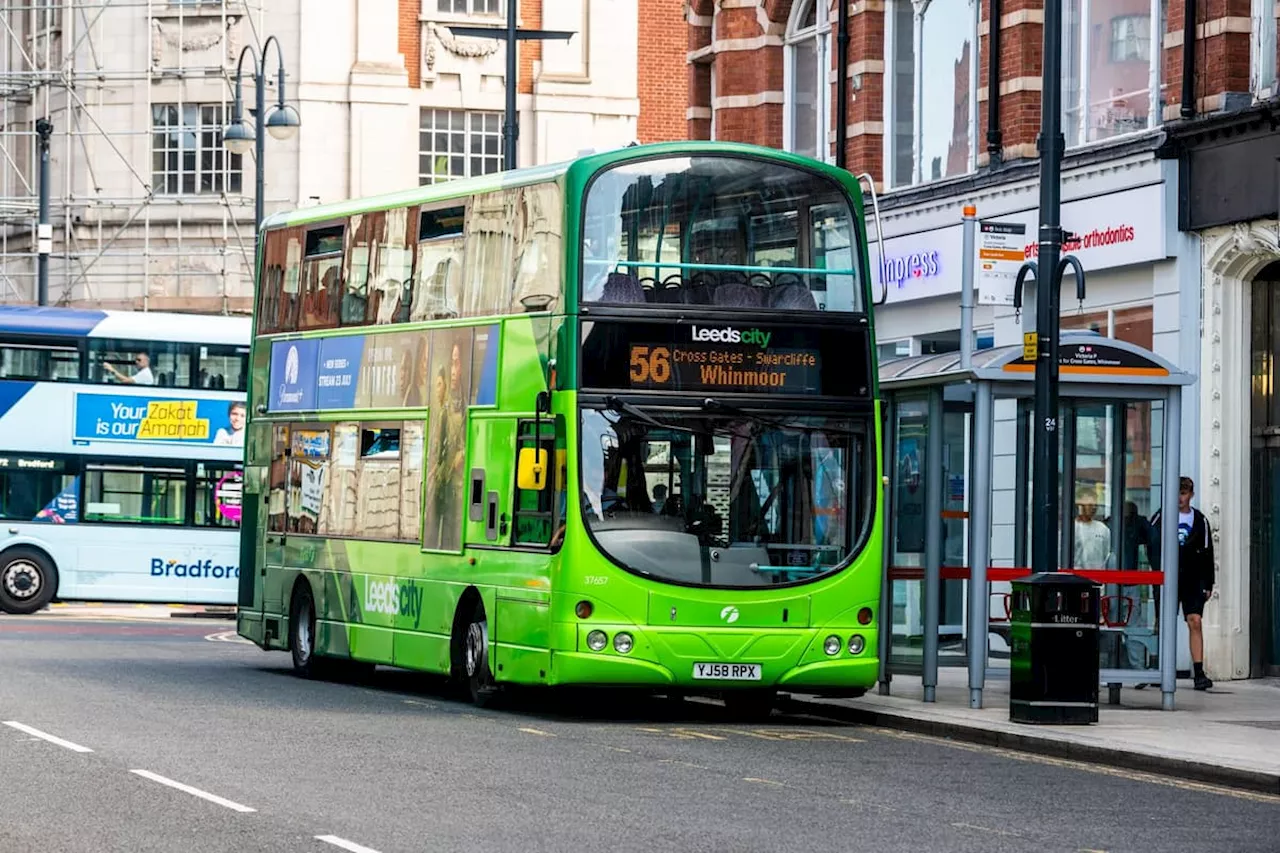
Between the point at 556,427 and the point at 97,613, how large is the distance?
2121 cm

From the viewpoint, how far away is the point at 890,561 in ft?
68.6

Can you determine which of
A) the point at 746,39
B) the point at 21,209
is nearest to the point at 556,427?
the point at 746,39

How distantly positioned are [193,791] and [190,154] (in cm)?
3910

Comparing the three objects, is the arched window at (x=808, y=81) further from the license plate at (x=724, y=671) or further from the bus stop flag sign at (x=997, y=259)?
the license plate at (x=724, y=671)

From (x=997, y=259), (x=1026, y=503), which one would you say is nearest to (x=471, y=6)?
(x=1026, y=503)

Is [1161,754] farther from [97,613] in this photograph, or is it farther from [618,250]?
[97,613]

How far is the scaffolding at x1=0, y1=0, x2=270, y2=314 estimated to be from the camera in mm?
50188

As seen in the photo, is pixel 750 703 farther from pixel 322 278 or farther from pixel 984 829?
pixel 984 829

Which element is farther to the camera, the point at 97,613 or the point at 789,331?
the point at 97,613

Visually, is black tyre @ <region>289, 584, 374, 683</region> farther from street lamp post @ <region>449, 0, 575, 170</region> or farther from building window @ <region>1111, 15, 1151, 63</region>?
building window @ <region>1111, 15, 1151, 63</region>

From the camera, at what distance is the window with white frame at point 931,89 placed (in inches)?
1118

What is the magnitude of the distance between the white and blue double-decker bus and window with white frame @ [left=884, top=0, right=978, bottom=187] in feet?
35.9

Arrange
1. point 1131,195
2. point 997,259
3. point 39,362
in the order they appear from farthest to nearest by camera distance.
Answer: point 39,362 → point 1131,195 → point 997,259

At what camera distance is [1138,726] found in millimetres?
17859
